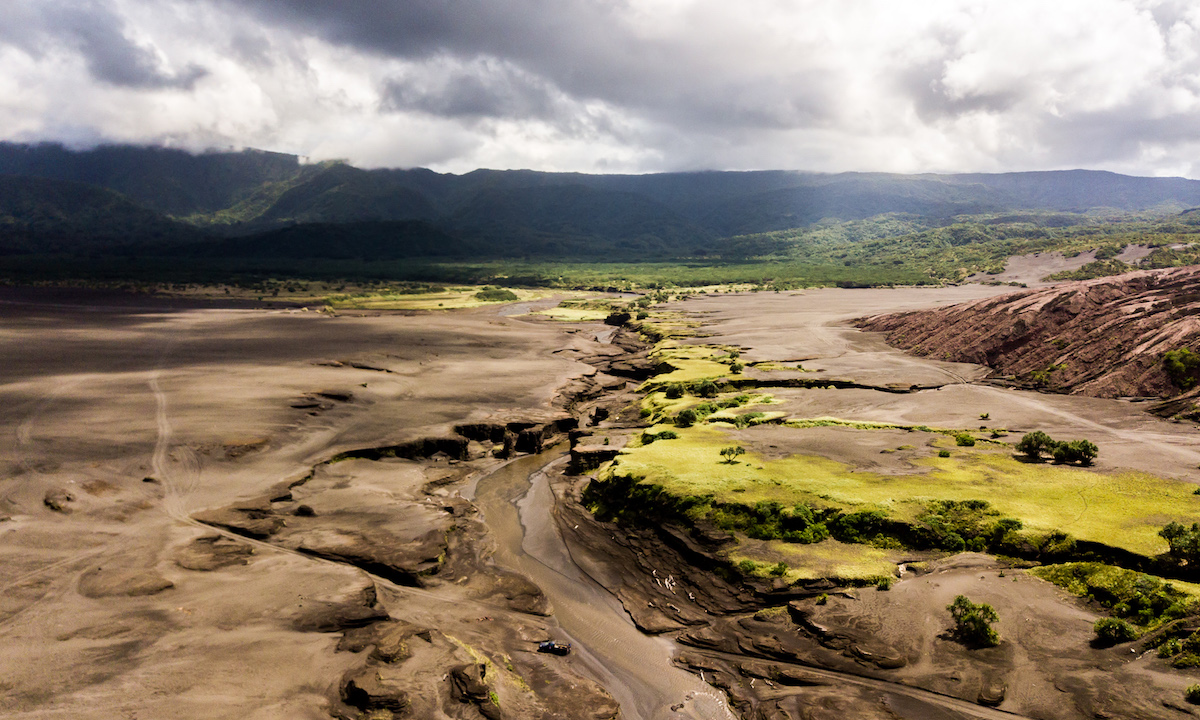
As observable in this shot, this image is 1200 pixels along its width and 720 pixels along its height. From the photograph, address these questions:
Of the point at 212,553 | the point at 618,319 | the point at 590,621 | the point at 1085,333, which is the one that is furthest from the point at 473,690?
the point at 618,319

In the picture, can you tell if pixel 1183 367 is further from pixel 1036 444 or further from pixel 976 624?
pixel 976 624

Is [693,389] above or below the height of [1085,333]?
below

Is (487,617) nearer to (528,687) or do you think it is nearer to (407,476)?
(528,687)

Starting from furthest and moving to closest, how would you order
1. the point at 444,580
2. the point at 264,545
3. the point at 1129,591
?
the point at 264,545 → the point at 444,580 → the point at 1129,591

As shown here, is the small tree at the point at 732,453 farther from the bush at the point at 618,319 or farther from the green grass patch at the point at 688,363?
the bush at the point at 618,319

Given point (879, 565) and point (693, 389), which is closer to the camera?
point (879, 565)

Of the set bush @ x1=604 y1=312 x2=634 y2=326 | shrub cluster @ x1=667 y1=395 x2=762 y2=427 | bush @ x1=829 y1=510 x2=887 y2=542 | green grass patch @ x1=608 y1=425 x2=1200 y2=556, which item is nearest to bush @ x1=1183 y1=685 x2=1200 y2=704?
green grass patch @ x1=608 y1=425 x2=1200 y2=556

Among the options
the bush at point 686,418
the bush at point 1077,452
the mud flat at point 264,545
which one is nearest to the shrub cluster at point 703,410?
the bush at point 686,418

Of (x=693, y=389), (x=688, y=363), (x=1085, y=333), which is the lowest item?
(x=693, y=389)
